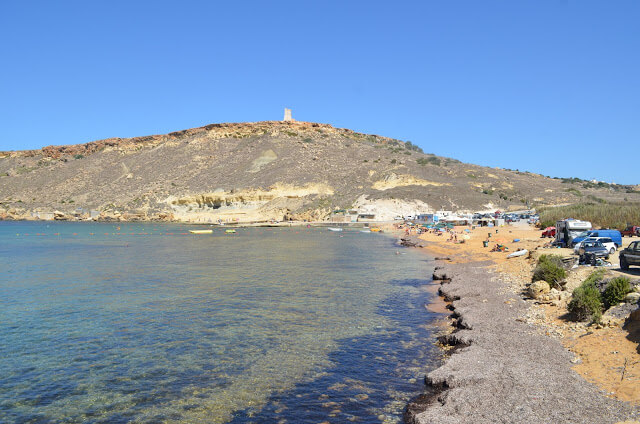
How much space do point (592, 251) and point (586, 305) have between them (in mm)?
10597

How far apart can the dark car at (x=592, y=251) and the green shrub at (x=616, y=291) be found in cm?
741

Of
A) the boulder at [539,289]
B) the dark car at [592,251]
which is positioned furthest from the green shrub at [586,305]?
the dark car at [592,251]

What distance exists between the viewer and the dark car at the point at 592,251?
2088cm

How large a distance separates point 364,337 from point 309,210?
77268mm

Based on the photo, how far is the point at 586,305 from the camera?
13.3 m

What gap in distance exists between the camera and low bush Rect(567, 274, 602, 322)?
1306 cm

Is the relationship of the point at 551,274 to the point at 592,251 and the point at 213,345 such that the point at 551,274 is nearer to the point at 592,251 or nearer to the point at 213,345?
the point at 592,251

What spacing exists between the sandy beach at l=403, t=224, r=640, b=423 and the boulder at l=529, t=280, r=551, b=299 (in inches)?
12.8

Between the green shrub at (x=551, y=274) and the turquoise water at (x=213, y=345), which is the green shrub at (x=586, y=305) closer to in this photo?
the green shrub at (x=551, y=274)

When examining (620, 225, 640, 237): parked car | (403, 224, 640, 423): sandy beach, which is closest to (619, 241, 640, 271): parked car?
(403, 224, 640, 423): sandy beach

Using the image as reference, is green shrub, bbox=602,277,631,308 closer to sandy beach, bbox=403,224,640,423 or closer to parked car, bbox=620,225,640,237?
sandy beach, bbox=403,224,640,423

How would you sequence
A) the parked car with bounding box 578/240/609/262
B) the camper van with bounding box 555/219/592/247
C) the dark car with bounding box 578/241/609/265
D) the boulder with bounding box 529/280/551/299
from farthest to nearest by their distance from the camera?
1. the camper van with bounding box 555/219/592/247
2. the parked car with bounding box 578/240/609/262
3. the dark car with bounding box 578/241/609/265
4. the boulder with bounding box 529/280/551/299

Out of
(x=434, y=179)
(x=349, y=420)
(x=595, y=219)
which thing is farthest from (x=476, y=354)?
(x=434, y=179)

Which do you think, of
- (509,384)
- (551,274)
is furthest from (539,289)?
(509,384)
